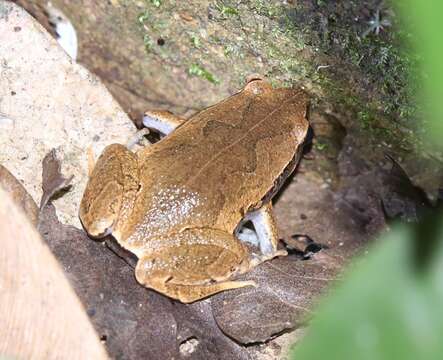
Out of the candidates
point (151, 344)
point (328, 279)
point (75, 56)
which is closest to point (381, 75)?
point (328, 279)

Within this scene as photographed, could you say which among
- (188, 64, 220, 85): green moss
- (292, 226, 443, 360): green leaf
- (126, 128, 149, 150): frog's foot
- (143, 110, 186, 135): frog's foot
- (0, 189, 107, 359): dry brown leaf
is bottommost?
(0, 189, 107, 359): dry brown leaf

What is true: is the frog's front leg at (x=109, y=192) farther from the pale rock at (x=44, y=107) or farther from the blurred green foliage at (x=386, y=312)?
the blurred green foliage at (x=386, y=312)

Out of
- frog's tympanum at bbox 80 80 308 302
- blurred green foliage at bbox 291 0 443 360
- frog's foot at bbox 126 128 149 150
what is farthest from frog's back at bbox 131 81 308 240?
blurred green foliage at bbox 291 0 443 360

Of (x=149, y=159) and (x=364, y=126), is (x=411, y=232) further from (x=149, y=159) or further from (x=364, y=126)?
(x=364, y=126)

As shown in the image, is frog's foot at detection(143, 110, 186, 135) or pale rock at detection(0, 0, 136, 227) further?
frog's foot at detection(143, 110, 186, 135)

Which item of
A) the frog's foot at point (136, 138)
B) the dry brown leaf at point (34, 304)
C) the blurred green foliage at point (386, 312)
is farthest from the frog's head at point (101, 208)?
the blurred green foliage at point (386, 312)

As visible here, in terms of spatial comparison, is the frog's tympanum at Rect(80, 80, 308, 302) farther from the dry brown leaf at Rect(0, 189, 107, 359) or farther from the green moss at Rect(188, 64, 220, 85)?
the dry brown leaf at Rect(0, 189, 107, 359)

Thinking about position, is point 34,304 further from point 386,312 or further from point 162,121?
point 386,312

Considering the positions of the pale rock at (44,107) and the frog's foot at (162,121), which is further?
the frog's foot at (162,121)
